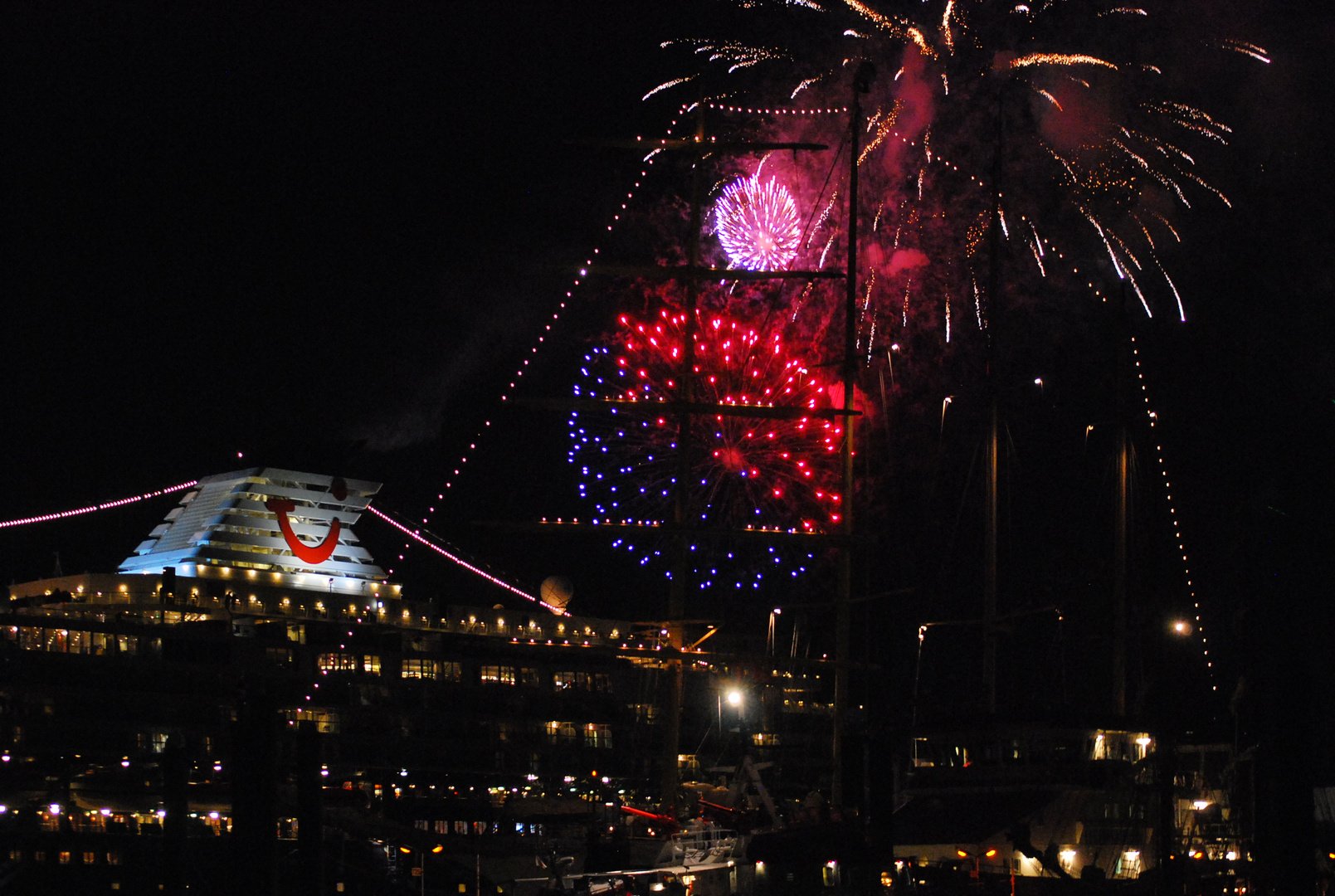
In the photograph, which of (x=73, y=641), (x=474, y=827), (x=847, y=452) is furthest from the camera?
(x=847, y=452)

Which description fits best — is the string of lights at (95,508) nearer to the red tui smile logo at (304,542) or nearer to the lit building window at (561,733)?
the red tui smile logo at (304,542)

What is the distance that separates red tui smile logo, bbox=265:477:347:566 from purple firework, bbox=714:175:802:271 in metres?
16.8

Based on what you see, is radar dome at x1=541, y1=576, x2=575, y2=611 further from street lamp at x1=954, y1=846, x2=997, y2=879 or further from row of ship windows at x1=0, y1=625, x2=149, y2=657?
street lamp at x1=954, y1=846, x2=997, y2=879

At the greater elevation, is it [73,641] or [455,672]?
[73,641]

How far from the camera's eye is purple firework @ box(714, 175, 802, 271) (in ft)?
133

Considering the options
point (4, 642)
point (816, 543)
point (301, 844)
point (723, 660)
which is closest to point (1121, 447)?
point (816, 543)

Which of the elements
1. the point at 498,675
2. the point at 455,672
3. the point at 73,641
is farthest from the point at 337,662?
the point at 73,641

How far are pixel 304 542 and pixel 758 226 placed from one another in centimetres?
1906

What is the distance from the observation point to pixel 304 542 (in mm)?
50219

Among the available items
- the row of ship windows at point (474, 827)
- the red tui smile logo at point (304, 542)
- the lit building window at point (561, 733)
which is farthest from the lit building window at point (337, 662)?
the lit building window at point (561, 733)

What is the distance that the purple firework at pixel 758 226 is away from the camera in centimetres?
4062

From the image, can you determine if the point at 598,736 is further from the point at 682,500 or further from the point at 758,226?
the point at 758,226

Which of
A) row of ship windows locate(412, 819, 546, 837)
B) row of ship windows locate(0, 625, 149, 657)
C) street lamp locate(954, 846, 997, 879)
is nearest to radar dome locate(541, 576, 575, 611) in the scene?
row of ship windows locate(412, 819, 546, 837)

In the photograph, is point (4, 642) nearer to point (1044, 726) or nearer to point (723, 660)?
point (723, 660)
